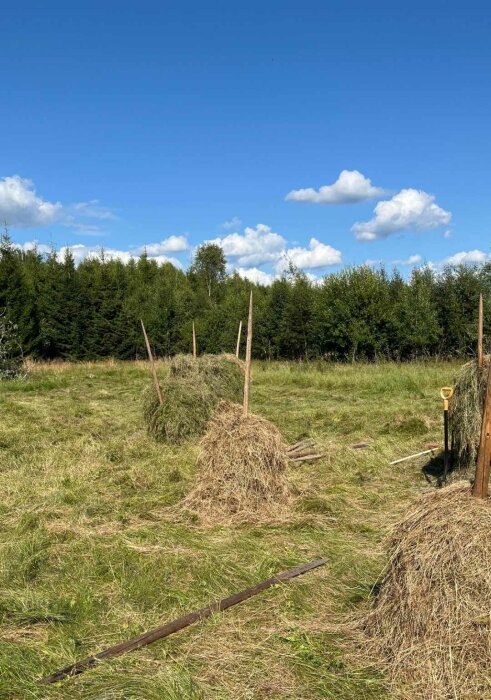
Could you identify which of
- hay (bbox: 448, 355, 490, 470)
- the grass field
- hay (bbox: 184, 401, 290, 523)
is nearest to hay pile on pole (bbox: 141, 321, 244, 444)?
the grass field

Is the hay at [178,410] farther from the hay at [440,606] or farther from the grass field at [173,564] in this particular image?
the hay at [440,606]

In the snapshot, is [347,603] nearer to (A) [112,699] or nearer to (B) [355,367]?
(A) [112,699]

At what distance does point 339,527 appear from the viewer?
575cm

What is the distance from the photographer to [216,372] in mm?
11898

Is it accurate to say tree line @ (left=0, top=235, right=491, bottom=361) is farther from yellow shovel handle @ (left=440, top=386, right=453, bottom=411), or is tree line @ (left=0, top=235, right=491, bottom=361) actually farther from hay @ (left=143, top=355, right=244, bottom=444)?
yellow shovel handle @ (left=440, top=386, right=453, bottom=411)

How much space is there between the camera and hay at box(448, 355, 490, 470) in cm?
677

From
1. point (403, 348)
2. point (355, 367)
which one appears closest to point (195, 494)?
point (355, 367)

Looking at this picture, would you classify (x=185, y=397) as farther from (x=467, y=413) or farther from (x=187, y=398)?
(x=467, y=413)

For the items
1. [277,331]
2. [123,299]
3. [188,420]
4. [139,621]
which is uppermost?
[123,299]

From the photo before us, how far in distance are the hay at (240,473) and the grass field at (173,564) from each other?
265 mm

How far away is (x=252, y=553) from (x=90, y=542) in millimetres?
1603

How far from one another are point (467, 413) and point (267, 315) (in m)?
19.2

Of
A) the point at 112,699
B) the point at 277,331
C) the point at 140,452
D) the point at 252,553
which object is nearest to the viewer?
the point at 112,699

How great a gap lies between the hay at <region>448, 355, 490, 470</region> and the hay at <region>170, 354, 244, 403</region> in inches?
206
